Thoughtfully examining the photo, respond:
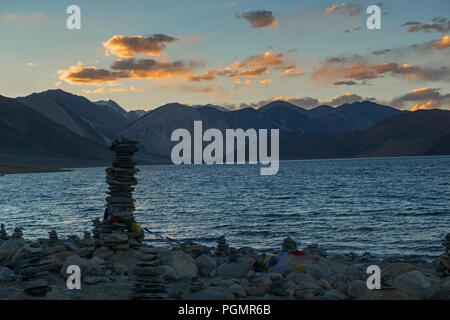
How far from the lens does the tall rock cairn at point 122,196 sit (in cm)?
1580

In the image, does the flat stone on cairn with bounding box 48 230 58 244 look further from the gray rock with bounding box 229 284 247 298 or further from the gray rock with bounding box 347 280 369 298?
the gray rock with bounding box 347 280 369 298

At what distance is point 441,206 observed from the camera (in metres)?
46.2

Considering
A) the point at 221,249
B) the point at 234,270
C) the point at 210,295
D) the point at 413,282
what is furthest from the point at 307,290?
the point at 221,249

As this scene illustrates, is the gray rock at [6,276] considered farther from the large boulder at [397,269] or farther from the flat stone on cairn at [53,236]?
the large boulder at [397,269]

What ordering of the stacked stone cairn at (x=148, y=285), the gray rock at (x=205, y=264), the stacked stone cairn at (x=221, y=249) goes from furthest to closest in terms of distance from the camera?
the stacked stone cairn at (x=221, y=249) → the gray rock at (x=205, y=264) → the stacked stone cairn at (x=148, y=285)

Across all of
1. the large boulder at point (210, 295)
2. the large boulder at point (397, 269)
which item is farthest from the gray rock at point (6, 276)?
the large boulder at point (397, 269)

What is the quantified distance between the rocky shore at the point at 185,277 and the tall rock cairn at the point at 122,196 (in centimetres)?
38

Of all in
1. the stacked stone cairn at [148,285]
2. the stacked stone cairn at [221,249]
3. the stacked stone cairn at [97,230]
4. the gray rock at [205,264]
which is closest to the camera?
the stacked stone cairn at [148,285]

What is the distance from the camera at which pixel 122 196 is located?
16.1 metres

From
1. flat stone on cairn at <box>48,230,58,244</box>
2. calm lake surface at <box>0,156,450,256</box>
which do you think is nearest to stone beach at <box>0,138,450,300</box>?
flat stone on cairn at <box>48,230,58,244</box>

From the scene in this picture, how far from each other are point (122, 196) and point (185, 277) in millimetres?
4507

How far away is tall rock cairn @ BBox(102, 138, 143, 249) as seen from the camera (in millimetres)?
15797

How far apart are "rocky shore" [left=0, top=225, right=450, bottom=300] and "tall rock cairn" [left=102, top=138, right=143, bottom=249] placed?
384 millimetres
